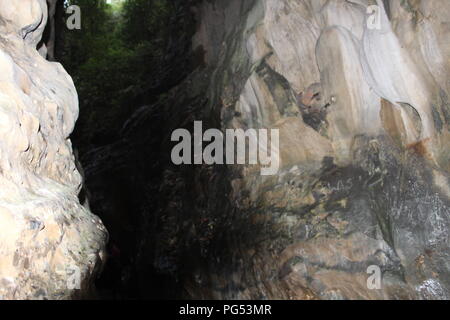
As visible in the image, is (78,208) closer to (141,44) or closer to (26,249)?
(26,249)

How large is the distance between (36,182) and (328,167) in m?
4.06

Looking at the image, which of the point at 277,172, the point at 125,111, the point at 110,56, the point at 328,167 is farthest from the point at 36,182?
the point at 110,56

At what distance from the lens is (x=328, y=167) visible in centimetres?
654

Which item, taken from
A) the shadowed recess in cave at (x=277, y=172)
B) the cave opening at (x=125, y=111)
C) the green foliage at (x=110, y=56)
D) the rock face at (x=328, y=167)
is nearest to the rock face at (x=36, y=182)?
the shadowed recess in cave at (x=277, y=172)

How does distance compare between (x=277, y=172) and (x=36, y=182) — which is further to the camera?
(x=277, y=172)

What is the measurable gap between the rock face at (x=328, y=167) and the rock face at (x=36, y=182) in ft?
8.36

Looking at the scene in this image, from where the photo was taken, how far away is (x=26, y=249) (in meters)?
3.92

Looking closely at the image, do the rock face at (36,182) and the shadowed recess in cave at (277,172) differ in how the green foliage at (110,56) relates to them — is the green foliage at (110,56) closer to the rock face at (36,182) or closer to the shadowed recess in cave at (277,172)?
the shadowed recess in cave at (277,172)

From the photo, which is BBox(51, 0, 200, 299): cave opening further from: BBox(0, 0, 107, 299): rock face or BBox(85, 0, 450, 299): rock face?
BBox(0, 0, 107, 299): rock face

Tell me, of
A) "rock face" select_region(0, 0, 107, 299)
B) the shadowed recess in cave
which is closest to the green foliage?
the shadowed recess in cave

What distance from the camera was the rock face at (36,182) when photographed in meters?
3.86

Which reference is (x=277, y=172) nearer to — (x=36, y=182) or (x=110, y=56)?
(x=36, y=182)

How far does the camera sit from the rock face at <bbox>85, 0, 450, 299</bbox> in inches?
220

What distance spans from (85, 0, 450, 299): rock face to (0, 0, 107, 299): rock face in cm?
255
